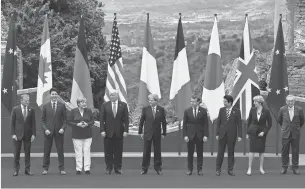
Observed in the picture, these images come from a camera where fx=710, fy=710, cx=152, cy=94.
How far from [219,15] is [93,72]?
12551 millimetres

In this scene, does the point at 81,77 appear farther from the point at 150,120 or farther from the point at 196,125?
the point at 196,125

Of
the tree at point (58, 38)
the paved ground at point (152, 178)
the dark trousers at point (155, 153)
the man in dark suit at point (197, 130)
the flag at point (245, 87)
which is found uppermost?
the tree at point (58, 38)

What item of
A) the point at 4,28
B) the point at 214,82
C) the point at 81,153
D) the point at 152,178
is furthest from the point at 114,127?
the point at 4,28

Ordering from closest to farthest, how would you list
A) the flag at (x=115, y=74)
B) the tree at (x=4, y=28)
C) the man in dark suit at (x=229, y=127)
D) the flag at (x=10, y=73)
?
1. the man in dark suit at (x=229, y=127)
2. the flag at (x=10, y=73)
3. the flag at (x=115, y=74)
4. the tree at (x=4, y=28)

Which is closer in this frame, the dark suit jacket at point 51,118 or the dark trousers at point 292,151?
the dark suit jacket at point 51,118

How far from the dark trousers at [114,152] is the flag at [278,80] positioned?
431 centimetres

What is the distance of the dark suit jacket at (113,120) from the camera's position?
15.2m

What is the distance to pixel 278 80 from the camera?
57.9ft

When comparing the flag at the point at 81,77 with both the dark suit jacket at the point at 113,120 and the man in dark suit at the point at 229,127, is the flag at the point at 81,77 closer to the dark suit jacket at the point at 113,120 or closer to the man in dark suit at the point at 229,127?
the dark suit jacket at the point at 113,120

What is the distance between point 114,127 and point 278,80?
474cm

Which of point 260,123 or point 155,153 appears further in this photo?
point 155,153

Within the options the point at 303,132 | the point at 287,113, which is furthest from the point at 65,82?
the point at 287,113

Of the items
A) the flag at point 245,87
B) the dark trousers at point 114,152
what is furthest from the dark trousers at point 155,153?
the flag at point 245,87

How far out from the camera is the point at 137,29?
40.1 meters
